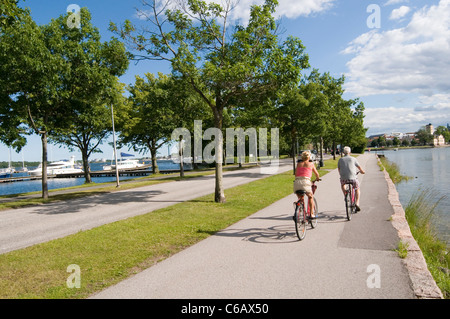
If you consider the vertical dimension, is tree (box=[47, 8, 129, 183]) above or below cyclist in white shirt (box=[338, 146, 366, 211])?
above

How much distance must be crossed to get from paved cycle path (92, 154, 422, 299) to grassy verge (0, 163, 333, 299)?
1.42 feet

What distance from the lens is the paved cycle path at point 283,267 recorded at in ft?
13.2

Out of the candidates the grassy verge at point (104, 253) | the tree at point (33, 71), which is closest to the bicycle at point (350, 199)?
the grassy verge at point (104, 253)

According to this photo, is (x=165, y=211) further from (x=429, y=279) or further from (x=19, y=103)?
(x=19, y=103)

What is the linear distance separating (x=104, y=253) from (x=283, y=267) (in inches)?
149

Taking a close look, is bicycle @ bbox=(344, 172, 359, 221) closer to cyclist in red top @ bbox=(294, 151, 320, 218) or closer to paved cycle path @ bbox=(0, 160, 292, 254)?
cyclist in red top @ bbox=(294, 151, 320, 218)

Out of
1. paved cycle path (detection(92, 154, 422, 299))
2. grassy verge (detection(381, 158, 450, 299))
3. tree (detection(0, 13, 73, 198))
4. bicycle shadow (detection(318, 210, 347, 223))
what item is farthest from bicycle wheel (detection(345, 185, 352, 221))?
tree (detection(0, 13, 73, 198))

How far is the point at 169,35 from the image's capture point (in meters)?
11.5

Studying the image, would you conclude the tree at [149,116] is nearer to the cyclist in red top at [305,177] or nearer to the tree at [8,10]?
the tree at [8,10]

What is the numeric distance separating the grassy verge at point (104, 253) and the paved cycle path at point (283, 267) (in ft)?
1.42

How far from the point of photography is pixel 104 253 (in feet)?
20.0

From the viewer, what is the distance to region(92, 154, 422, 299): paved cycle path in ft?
13.2

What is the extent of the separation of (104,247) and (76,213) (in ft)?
19.9

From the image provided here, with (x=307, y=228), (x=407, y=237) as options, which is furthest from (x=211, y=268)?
(x=407, y=237)
